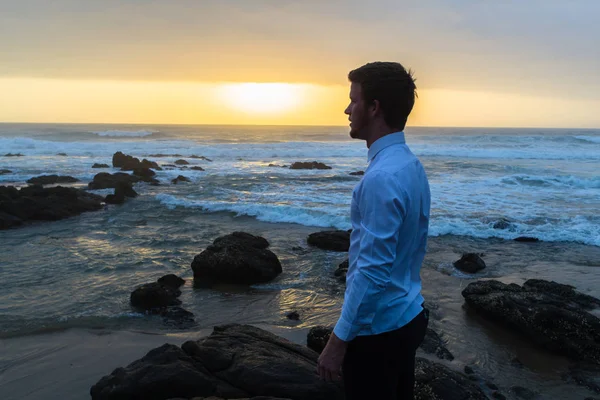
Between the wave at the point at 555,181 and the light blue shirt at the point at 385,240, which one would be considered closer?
the light blue shirt at the point at 385,240

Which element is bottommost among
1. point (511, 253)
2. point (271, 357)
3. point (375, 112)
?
point (511, 253)

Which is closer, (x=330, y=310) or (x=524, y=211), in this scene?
(x=330, y=310)

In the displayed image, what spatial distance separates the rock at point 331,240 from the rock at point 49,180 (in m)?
18.8

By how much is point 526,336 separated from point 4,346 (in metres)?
6.70

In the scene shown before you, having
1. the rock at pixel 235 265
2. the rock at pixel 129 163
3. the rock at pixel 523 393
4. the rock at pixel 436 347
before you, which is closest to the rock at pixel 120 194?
the rock at pixel 235 265

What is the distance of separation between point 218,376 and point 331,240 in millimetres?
7161

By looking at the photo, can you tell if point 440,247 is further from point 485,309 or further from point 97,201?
point 97,201

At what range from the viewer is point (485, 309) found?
6.38 metres

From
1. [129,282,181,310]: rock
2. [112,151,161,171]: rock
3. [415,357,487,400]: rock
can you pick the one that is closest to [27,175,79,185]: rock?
[112,151,161,171]: rock

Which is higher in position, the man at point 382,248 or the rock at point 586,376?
the man at point 382,248

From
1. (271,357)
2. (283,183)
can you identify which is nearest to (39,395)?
(271,357)

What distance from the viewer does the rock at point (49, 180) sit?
2361 cm

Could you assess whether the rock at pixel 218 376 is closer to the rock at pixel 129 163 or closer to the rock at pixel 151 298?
the rock at pixel 151 298

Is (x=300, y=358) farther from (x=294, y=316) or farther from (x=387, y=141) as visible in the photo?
(x=387, y=141)
